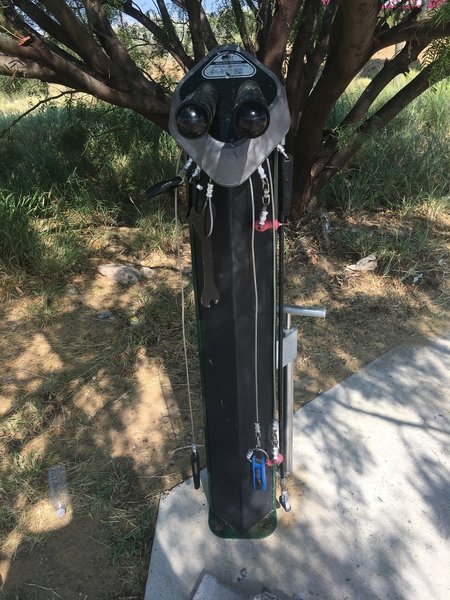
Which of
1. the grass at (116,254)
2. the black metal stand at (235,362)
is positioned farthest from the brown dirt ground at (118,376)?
the black metal stand at (235,362)

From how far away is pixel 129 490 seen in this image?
2271 mm

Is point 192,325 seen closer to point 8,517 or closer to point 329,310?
point 329,310

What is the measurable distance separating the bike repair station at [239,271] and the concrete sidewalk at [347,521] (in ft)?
0.38

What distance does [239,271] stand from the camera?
5.08 feet

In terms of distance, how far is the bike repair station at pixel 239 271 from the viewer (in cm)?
132

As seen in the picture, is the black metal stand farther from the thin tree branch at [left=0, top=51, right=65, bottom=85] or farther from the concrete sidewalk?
the thin tree branch at [left=0, top=51, right=65, bottom=85]

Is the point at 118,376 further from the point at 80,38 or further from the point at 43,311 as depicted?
the point at 80,38

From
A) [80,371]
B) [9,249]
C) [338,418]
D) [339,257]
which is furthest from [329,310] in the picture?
[9,249]

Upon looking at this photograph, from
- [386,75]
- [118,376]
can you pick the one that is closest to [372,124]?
[386,75]

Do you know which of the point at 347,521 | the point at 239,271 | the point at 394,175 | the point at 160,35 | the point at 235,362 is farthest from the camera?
the point at 394,175

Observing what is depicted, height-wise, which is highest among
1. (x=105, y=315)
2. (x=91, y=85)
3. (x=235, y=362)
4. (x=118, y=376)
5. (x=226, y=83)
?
(x=91, y=85)

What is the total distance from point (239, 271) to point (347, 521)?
3.89 ft

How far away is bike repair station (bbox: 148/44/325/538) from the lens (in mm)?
1315

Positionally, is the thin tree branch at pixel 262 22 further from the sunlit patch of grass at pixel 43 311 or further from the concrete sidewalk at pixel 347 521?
the concrete sidewalk at pixel 347 521
